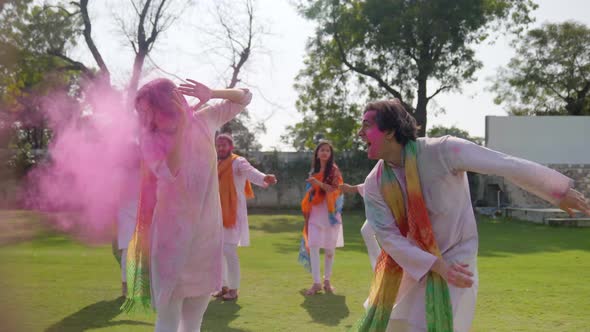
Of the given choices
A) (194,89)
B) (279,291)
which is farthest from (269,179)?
(194,89)

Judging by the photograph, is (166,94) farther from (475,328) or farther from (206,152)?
(475,328)

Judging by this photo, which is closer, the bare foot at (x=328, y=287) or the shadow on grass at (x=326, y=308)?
the shadow on grass at (x=326, y=308)

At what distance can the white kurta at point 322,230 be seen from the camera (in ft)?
27.1

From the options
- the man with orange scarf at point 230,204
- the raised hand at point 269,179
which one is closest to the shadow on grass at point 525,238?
the man with orange scarf at point 230,204

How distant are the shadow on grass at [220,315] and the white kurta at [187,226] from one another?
2300mm

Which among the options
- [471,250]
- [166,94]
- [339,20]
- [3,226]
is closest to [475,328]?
[471,250]

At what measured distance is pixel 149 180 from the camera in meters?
4.11

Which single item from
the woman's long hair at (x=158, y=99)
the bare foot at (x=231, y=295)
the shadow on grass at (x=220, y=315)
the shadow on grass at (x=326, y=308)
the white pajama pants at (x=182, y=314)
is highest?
the woman's long hair at (x=158, y=99)

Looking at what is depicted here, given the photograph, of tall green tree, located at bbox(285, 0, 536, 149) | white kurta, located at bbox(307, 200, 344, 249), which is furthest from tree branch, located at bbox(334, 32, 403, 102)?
A: white kurta, located at bbox(307, 200, 344, 249)

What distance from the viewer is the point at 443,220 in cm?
335

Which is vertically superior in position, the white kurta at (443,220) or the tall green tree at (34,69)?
the tall green tree at (34,69)

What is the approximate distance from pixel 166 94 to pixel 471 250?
6.74 ft

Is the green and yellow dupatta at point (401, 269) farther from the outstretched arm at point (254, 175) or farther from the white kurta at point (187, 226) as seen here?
the outstretched arm at point (254, 175)

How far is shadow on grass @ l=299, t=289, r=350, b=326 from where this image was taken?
6423 mm
